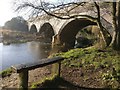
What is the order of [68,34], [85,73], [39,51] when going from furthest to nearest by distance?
[68,34], [39,51], [85,73]

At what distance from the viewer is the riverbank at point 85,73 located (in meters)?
6.48

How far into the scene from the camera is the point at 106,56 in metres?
8.65

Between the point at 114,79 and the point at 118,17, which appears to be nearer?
the point at 114,79

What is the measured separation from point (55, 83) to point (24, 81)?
46.4 inches

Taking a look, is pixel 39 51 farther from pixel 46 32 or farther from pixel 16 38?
pixel 16 38

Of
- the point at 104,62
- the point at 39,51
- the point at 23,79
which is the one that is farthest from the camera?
the point at 39,51

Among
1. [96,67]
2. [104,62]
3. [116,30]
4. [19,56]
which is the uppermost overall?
[116,30]

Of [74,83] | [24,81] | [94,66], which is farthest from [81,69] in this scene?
[24,81]

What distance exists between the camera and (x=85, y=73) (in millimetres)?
7312

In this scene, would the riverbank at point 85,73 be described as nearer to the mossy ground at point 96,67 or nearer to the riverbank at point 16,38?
the mossy ground at point 96,67

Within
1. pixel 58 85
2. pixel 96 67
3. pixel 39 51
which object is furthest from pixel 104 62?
pixel 39 51

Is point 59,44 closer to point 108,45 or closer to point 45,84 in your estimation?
point 108,45

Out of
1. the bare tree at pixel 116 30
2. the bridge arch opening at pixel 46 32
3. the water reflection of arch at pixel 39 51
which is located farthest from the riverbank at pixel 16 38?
the bare tree at pixel 116 30

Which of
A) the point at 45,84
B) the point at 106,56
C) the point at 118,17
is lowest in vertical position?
the point at 45,84
